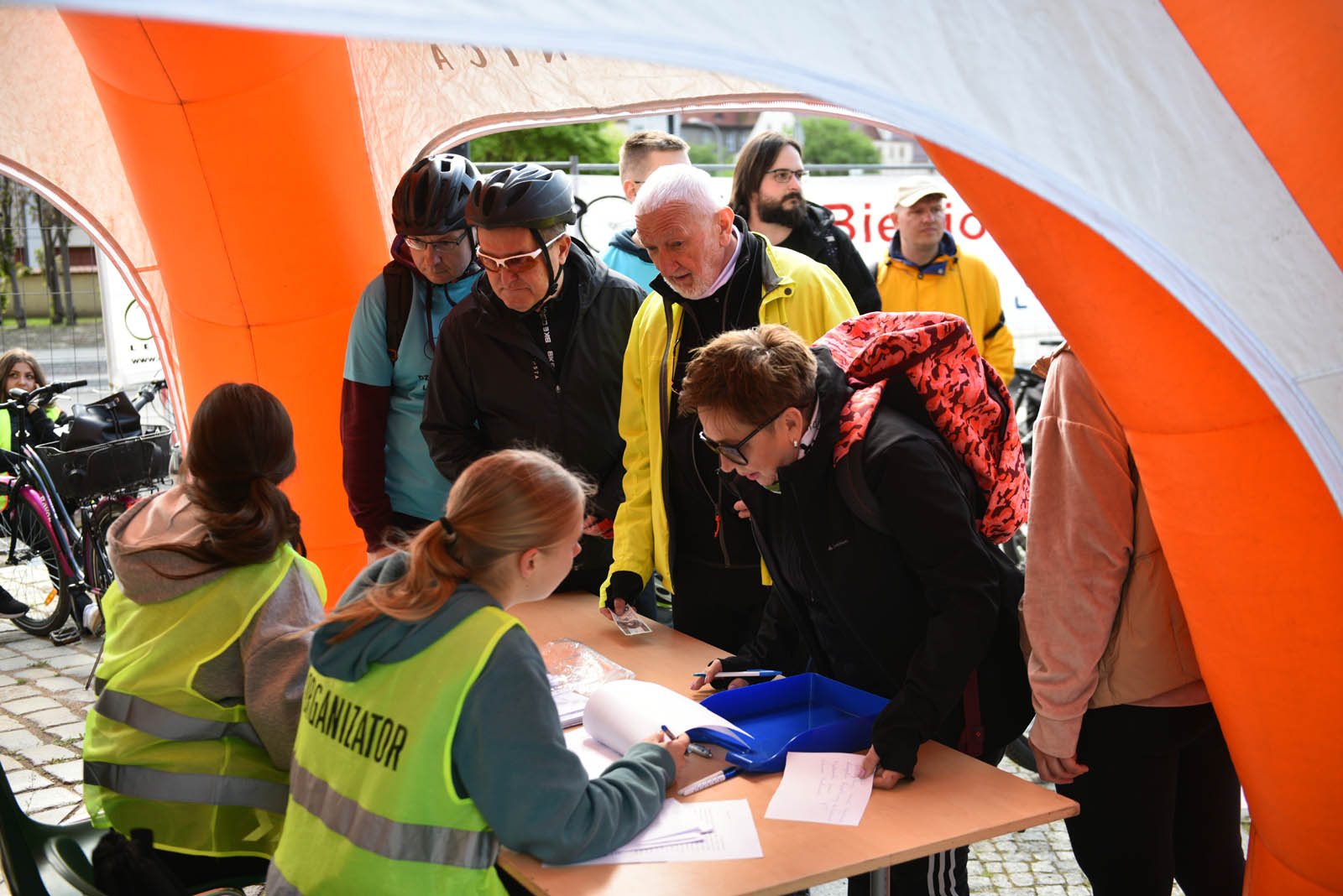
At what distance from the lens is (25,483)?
5.86 metres

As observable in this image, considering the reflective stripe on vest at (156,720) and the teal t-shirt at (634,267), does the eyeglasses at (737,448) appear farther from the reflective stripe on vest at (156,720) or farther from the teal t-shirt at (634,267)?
the teal t-shirt at (634,267)

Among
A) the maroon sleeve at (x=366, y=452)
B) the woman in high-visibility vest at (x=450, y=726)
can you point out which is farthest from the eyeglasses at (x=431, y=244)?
the woman in high-visibility vest at (x=450, y=726)

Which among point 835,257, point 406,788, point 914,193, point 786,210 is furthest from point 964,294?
point 406,788

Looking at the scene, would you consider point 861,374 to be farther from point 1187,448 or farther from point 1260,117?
point 1260,117

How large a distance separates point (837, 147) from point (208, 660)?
60092 mm

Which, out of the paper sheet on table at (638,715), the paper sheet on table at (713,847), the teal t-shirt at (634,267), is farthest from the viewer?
the teal t-shirt at (634,267)

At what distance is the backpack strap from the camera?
3463 mm

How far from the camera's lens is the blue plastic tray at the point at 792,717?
7.18ft

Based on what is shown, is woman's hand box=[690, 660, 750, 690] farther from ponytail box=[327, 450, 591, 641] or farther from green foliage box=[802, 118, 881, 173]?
green foliage box=[802, 118, 881, 173]

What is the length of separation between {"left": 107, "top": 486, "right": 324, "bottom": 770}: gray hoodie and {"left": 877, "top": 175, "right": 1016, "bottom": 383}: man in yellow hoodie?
3139 mm

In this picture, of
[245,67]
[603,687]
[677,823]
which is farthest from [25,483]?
[677,823]

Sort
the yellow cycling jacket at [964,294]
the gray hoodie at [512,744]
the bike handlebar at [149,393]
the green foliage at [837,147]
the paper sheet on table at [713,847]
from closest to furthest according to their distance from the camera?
1. the gray hoodie at [512,744]
2. the paper sheet on table at [713,847]
3. the yellow cycling jacket at [964,294]
4. the bike handlebar at [149,393]
5. the green foliage at [837,147]

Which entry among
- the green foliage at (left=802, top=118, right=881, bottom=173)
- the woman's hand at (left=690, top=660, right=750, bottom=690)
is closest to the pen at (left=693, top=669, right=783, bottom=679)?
the woman's hand at (left=690, top=660, right=750, bottom=690)

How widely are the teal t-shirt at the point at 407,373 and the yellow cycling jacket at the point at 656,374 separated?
28.1 inches
